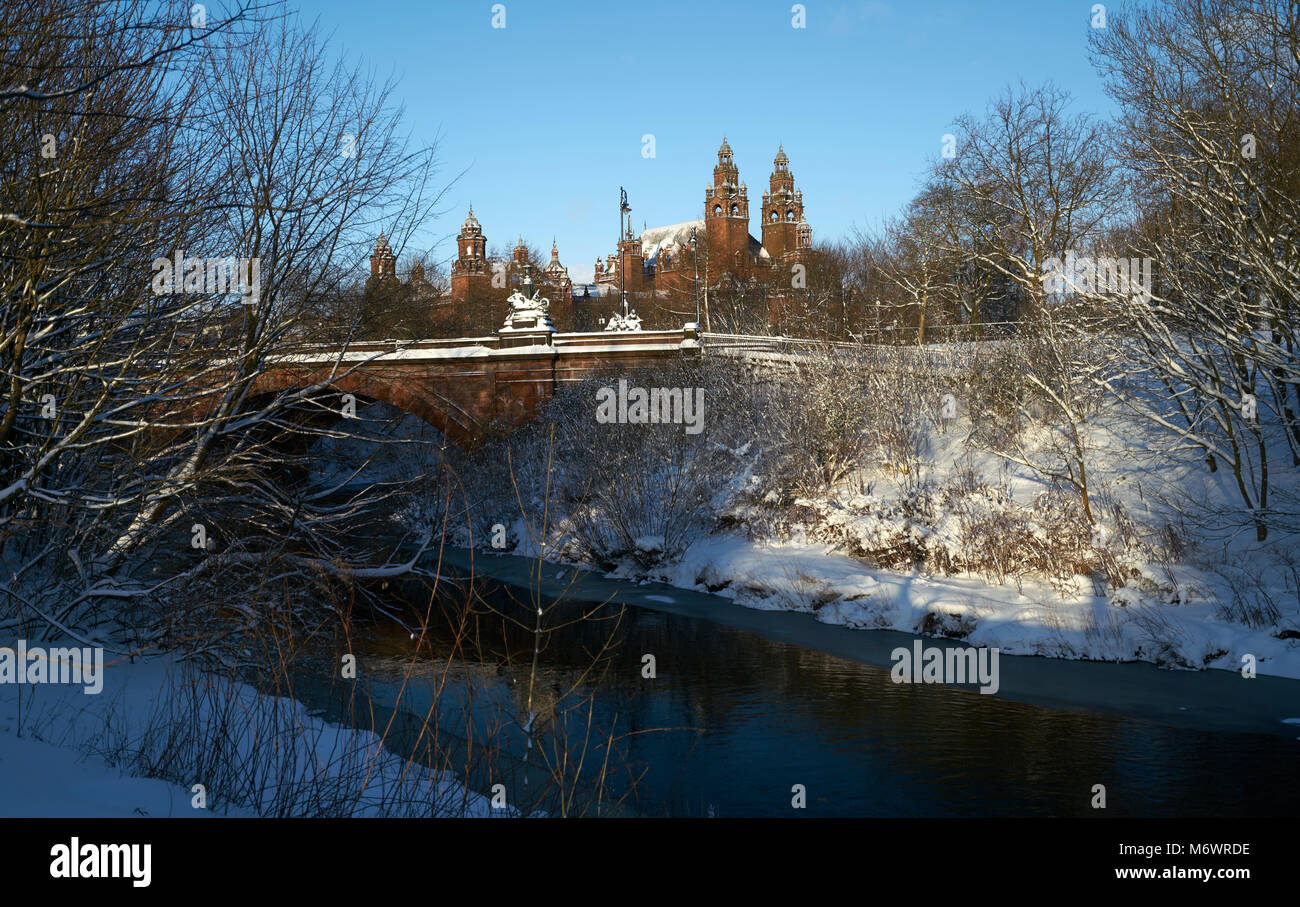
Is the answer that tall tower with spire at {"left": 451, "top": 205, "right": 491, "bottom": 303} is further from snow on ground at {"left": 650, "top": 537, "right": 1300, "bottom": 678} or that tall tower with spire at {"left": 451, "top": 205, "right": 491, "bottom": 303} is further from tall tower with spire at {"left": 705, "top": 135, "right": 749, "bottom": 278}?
snow on ground at {"left": 650, "top": 537, "right": 1300, "bottom": 678}

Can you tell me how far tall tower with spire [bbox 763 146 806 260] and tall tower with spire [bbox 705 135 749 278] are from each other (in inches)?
109

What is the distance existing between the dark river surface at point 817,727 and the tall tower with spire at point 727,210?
59.6 metres

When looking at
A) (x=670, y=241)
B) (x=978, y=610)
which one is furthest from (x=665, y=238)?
(x=978, y=610)

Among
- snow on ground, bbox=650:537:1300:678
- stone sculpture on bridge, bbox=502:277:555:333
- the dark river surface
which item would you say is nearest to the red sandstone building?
stone sculpture on bridge, bbox=502:277:555:333

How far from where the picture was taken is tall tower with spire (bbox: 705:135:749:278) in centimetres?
7281

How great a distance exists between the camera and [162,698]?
7770 mm

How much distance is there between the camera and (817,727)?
33.5ft

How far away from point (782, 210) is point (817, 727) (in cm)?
7310

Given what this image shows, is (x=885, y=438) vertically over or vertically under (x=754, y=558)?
over

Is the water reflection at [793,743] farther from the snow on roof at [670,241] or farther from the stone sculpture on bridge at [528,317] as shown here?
the snow on roof at [670,241]

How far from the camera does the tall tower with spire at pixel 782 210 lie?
78.5m
